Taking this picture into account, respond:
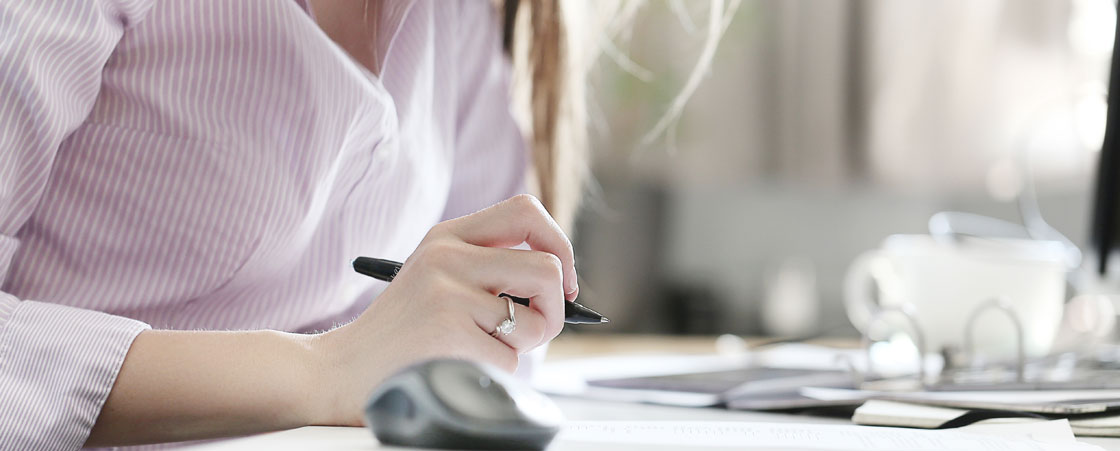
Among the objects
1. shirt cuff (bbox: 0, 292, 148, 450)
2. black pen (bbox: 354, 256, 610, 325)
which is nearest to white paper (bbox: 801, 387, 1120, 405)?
black pen (bbox: 354, 256, 610, 325)

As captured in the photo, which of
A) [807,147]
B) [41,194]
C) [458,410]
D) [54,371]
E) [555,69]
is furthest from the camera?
[807,147]

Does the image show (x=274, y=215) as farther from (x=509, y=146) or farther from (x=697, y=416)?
(x=509, y=146)

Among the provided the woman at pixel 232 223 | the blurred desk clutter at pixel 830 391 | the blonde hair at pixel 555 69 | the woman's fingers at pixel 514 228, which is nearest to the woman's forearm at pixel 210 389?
the woman at pixel 232 223

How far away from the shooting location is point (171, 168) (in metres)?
0.63

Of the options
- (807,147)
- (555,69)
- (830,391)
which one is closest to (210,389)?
(830,391)

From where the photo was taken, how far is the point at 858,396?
0.64 metres

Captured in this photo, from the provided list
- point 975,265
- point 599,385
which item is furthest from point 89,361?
point 975,265

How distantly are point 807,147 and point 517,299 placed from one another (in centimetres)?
207

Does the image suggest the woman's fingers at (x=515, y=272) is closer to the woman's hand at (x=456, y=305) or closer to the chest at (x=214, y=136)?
the woman's hand at (x=456, y=305)

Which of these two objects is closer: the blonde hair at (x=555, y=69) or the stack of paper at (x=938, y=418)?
the stack of paper at (x=938, y=418)

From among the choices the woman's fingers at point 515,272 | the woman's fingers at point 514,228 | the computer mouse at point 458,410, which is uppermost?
the woman's fingers at point 514,228

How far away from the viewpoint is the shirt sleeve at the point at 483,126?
0.97m

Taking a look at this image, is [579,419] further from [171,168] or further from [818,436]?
[171,168]

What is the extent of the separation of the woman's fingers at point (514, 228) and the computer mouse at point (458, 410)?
14cm
